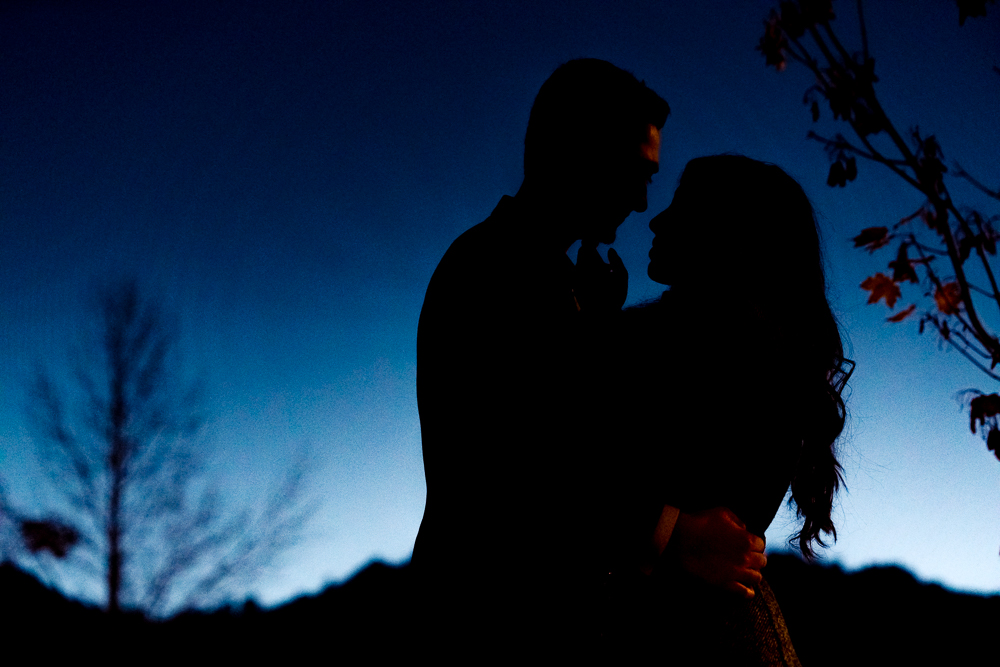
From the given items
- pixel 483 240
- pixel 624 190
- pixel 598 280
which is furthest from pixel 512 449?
pixel 624 190

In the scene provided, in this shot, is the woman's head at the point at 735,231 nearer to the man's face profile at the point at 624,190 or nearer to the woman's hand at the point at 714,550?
the man's face profile at the point at 624,190

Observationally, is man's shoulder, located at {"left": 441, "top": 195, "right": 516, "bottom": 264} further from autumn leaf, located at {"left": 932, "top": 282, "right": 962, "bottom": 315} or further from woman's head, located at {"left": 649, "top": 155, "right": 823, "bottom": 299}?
autumn leaf, located at {"left": 932, "top": 282, "right": 962, "bottom": 315}

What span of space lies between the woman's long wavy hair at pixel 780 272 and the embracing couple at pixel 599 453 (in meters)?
0.02

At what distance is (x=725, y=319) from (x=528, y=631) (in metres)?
0.81

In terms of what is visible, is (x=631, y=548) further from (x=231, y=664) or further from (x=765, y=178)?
(x=231, y=664)

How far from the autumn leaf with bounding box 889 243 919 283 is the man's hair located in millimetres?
901

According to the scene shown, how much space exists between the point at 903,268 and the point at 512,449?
1481mm

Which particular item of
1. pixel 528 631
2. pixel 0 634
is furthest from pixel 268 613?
pixel 528 631

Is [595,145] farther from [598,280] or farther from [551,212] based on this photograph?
[598,280]

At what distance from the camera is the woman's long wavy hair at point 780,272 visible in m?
1.46

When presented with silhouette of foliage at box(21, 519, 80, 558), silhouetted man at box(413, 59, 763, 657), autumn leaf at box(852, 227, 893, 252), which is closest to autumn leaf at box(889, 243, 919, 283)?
autumn leaf at box(852, 227, 893, 252)

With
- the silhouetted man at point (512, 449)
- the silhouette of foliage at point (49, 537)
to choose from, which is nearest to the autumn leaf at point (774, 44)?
the silhouetted man at point (512, 449)

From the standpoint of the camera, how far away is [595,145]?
1.74 m

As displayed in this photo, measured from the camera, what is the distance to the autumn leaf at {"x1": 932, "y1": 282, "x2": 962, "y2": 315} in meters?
1.63
